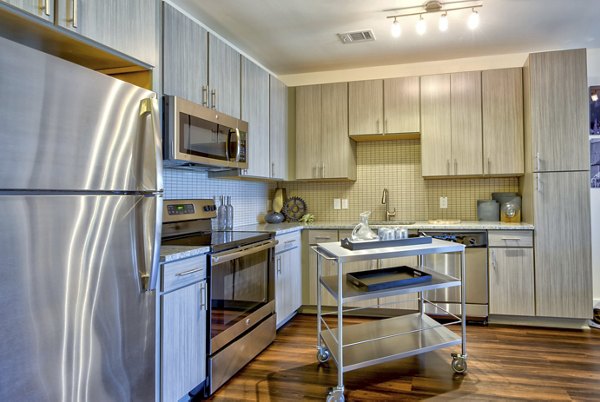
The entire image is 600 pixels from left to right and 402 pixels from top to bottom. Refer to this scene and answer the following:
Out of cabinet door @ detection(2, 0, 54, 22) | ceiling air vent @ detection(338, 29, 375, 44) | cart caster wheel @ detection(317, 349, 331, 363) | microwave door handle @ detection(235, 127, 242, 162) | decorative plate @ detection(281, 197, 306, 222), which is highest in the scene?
ceiling air vent @ detection(338, 29, 375, 44)

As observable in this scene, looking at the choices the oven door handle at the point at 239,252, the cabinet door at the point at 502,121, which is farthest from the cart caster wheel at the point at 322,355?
the cabinet door at the point at 502,121

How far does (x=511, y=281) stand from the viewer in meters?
3.33

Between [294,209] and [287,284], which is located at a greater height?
[294,209]

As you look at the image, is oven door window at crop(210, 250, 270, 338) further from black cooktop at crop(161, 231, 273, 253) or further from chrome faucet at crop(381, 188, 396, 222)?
chrome faucet at crop(381, 188, 396, 222)

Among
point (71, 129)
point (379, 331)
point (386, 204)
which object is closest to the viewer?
point (71, 129)

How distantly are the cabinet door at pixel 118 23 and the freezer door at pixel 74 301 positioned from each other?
2.28ft

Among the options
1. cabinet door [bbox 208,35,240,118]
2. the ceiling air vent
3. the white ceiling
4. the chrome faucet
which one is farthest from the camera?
the chrome faucet

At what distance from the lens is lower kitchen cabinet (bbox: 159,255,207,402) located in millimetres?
1826

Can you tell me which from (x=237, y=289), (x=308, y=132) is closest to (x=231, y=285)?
(x=237, y=289)

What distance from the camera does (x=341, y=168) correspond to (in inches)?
157

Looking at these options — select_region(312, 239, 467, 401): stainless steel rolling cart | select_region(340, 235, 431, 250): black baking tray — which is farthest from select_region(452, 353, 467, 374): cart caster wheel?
select_region(340, 235, 431, 250): black baking tray

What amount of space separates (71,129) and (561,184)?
11.7 ft

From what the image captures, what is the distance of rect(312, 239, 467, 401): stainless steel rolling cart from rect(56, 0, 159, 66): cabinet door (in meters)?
1.43

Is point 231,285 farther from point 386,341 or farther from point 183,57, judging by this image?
point 183,57
